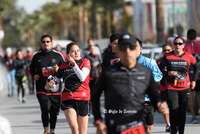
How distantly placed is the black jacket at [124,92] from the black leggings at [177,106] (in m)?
3.65

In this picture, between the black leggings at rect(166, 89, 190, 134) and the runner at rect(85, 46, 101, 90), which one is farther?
the runner at rect(85, 46, 101, 90)

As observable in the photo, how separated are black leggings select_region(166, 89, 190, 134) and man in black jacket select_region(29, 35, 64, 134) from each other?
7.12ft

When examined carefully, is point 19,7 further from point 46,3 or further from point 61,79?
point 61,79

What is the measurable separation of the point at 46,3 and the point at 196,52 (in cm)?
7134

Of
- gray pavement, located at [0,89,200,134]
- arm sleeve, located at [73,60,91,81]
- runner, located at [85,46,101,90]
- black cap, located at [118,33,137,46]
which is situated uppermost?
black cap, located at [118,33,137,46]

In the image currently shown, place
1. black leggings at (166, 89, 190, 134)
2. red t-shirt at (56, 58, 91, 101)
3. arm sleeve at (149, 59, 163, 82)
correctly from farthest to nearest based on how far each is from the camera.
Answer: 1. black leggings at (166, 89, 190, 134)
2. red t-shirt at (56, 58, 91, 101)
3. arm sleeve at (149, 59, 163, 82)

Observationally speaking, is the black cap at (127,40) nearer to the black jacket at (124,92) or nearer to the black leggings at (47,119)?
the black jacket at (124,92)

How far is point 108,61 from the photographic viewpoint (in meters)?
8.68

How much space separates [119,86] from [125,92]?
0.29 feet

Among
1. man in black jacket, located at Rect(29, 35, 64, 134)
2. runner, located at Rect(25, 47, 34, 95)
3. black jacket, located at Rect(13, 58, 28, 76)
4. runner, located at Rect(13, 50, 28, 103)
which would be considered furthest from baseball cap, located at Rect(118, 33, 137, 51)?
runner, located at Rect(25, 47, 34, 95)

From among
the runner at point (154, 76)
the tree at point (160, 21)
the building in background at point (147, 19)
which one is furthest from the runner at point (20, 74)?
the building in background at point (147, 19)

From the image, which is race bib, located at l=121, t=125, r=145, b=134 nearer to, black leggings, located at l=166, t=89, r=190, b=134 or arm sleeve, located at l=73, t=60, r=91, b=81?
arm sleeve, located at l=73, t=60, r=91, b=81

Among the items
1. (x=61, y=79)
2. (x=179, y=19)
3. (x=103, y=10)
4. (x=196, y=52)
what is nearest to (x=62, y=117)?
(x=196, y=52)

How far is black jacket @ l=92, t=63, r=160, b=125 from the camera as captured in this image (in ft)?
15.8
